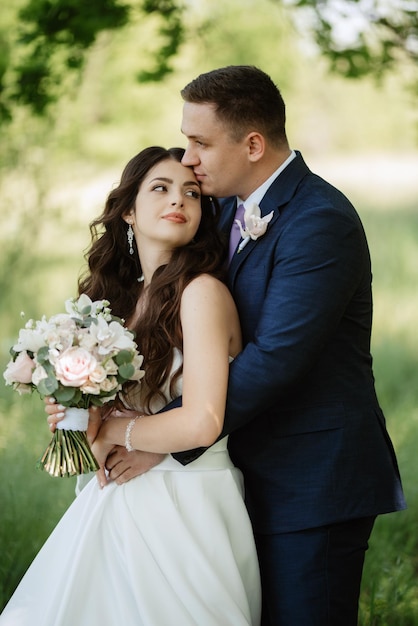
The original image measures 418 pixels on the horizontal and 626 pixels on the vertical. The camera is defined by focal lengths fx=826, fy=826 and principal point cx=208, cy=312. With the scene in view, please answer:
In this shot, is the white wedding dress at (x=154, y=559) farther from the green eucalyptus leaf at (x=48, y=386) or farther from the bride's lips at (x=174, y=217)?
the bride's lips at (x=174, y=217)

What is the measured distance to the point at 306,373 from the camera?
2.89 m

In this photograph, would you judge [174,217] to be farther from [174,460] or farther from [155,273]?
[174,460]

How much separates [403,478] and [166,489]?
9.59ft

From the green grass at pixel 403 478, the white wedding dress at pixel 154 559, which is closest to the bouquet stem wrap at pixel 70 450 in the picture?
the white wedding dress at pixel 154 559

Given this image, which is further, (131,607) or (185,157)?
(185,157)

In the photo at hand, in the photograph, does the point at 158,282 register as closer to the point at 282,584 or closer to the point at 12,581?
the point at 282,584

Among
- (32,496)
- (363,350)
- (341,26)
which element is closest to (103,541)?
(363,350)

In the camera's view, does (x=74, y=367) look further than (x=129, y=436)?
No

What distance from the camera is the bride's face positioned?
3.13m

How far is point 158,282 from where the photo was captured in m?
3.12

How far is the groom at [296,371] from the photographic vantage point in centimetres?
281

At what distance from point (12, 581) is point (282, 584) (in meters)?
1.61

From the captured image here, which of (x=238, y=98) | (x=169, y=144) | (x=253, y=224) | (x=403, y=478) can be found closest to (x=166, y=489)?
(x=253, y=224)

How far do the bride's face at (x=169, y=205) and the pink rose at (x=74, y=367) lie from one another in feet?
2.40
